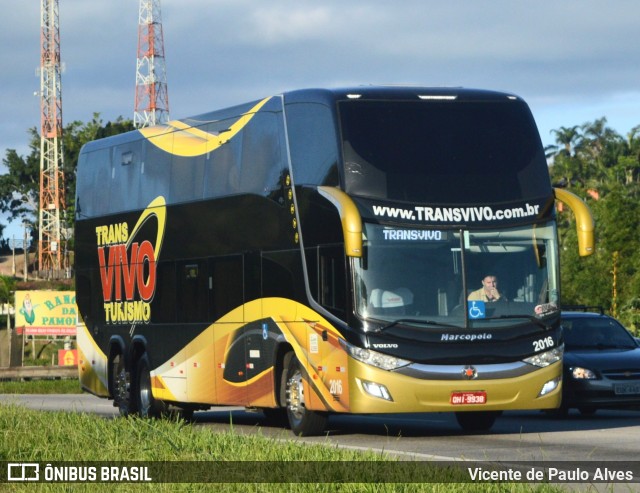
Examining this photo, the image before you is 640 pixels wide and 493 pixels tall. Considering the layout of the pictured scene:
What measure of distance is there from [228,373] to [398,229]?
14.8 ft

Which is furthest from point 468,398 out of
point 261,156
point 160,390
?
point 160,390

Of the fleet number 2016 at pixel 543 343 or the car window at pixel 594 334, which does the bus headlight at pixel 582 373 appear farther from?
the fleet number 2016 at pixel 543 343

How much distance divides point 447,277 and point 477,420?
10.0 feet

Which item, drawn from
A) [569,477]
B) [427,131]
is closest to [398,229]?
[427,131]

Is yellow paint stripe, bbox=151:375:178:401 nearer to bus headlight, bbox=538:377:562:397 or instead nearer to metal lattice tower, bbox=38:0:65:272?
bus headlight, bbox=538:377:562:397

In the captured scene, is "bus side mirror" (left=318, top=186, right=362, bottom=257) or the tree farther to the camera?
the tree

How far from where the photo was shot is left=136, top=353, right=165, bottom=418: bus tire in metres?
24.2

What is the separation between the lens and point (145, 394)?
80.6 feet

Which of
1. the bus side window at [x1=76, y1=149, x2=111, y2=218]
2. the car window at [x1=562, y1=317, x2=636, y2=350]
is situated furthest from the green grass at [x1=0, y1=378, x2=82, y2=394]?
the car window at [x1=562, y1=317, x2=636, y2=350]

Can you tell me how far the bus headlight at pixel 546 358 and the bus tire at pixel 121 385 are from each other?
876 centimetres

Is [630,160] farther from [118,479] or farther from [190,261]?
[118,479]

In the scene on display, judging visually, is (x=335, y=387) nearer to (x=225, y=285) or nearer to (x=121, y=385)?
(x=225, y=285)

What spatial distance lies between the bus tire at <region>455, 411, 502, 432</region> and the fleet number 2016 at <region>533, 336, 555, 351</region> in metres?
1.81

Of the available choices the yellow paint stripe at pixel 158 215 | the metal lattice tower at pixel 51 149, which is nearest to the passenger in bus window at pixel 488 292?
the yellow paint stripe at pixel 158 215
